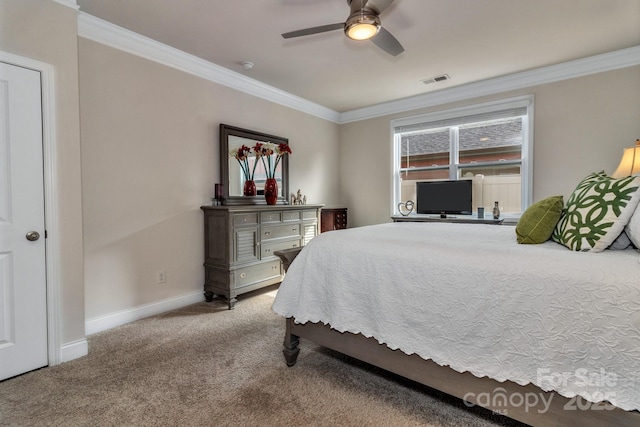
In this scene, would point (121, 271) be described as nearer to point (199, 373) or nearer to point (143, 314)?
point (143, 314)

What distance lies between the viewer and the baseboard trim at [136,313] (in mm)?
2635

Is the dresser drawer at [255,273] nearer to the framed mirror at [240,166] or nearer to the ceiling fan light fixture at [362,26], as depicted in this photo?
the framed mirror at [240,166]

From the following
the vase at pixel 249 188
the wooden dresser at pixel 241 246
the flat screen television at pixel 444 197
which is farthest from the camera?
the flat screen television at pixel 444 197

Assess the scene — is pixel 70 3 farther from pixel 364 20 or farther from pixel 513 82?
pixel 513 82

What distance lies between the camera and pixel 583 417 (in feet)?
3.92

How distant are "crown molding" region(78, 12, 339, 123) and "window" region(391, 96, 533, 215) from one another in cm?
192

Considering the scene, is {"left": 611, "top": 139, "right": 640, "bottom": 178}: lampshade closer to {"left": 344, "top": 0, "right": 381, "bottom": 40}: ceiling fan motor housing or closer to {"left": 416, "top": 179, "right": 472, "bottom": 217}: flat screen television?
{"left": 416, "top": 179, "right": 472, "bottom": 217}: flat screen television

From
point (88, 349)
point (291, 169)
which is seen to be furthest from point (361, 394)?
point (291, 169)

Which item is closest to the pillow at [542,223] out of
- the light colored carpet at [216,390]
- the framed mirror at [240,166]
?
the light colored carpet at [216,390]

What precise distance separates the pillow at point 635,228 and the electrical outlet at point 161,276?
3.51 m

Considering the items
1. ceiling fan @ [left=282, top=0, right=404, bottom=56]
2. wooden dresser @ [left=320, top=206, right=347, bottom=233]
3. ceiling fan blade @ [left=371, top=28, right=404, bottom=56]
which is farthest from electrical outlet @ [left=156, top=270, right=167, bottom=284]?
ceiling fan blade @ [left=371, top=28, right=404, bottom=56]

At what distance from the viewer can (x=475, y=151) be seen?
4.43 m

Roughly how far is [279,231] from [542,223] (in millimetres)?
2731

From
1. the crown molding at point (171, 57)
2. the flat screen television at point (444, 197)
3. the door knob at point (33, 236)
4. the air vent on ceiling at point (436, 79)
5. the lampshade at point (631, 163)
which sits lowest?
the door knob at point (33, 236)
